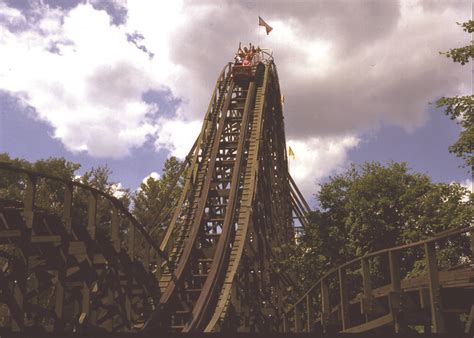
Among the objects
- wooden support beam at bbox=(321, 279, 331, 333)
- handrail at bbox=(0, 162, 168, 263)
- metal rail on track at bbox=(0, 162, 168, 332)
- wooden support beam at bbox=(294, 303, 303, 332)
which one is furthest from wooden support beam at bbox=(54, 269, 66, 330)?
wooden support beam at bbox=(294, 303, 303, 332)

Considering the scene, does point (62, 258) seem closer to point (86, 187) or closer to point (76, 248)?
point (76, 248)

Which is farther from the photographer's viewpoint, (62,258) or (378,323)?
(62,258)

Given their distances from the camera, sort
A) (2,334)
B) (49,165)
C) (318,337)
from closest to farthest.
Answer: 1. (2,334)
2. (318,337)
3. (49,165)

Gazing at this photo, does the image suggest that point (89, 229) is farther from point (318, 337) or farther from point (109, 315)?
point (318, 337)

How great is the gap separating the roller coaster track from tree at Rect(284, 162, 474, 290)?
75 centimetres

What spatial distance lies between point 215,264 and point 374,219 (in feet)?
18.2

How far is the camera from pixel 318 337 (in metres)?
3.61

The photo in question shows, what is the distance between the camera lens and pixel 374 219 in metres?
15.7

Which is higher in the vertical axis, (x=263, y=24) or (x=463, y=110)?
(x=263, y=24)

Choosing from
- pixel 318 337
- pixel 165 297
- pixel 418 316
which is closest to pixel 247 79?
pixel 165 297

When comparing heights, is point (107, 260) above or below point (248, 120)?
below

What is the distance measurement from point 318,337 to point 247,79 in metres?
20.3

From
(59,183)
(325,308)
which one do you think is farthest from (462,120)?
(59,183)

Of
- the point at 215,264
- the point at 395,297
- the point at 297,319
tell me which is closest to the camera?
the point at 395,297
